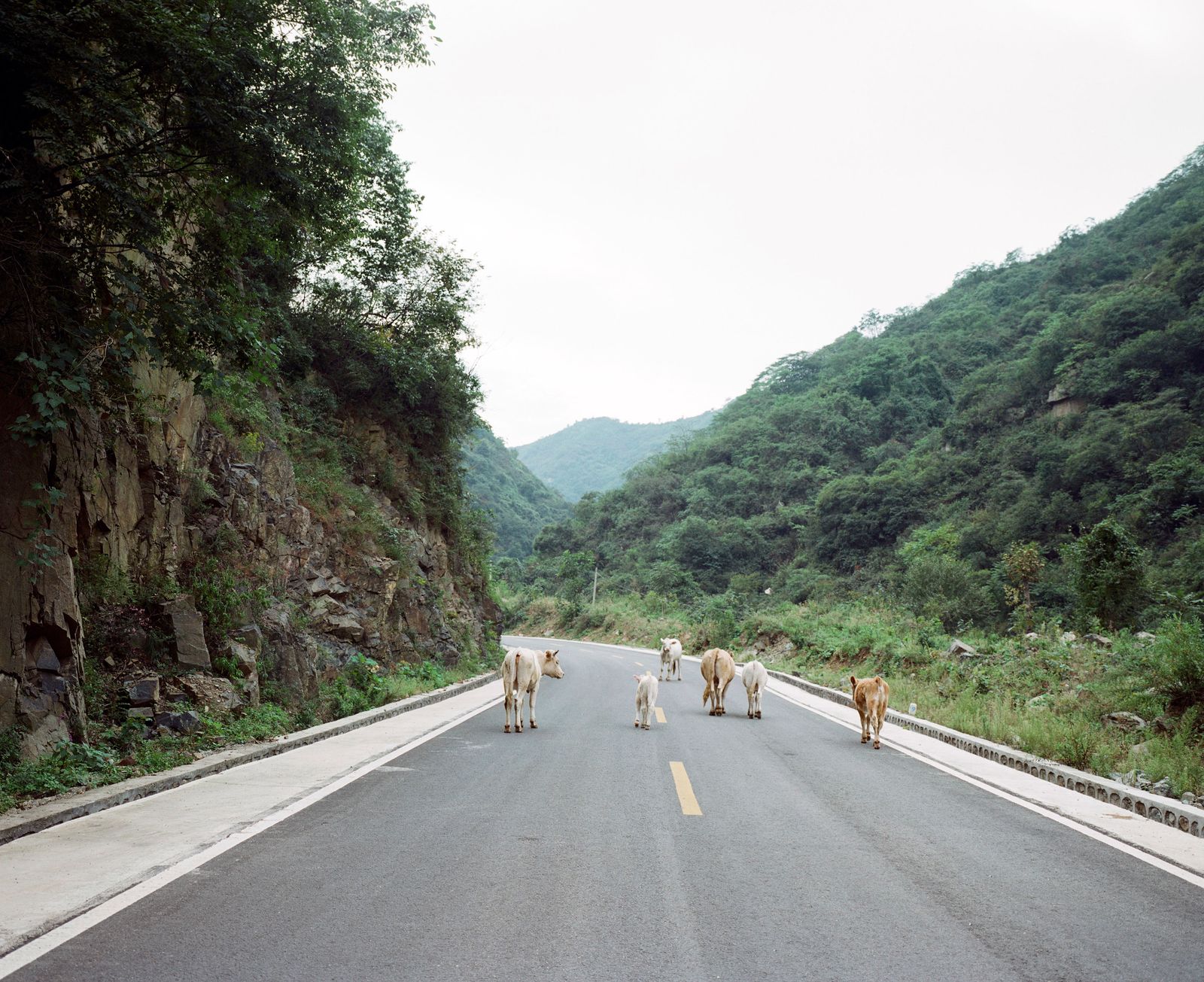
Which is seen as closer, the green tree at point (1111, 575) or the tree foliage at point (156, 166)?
the tree foliage at point (156, 166)

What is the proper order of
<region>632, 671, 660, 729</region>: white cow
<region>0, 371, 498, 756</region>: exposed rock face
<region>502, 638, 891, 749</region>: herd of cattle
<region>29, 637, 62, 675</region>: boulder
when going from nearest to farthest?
<region>0, 371, 498, 756</region>: exposed rock face → <region>29, 637, 62, 675</region>: boulder → <region>502, 638, 891, 749</region>: herd of cattle → <region>632, 671, 660, 729</region>: white cow

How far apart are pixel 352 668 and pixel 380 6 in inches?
450

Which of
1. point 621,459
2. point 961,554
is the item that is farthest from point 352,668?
point 621,459

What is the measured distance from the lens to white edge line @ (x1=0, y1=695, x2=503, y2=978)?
4219 millimetres

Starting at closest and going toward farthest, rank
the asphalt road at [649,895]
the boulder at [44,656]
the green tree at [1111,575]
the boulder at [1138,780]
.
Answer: the asphalt road at [649,895], the boulder at [44,656], the boulder at [1138,780], the green tree at [1111,575]

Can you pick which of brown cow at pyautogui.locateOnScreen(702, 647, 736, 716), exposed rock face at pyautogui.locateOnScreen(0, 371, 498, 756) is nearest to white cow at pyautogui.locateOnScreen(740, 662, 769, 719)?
brown cow at pyautogui.locateOnScreen(702, 647, 736, 716)

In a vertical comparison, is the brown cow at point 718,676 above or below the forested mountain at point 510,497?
below

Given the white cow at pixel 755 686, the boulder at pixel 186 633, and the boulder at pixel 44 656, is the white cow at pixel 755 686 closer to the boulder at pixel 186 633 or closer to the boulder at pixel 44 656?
the boulder at pixel 186 633

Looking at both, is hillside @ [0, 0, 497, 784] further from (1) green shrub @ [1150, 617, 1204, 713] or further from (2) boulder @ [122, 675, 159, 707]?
(1) green shrub @ [1150, 617, 1204, 713]

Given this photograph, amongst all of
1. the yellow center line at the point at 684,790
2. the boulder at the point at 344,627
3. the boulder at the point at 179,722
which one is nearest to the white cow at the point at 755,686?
the yellow center line at the point at 684,790

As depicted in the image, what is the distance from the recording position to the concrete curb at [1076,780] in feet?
26.0

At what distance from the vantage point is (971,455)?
61781 mm

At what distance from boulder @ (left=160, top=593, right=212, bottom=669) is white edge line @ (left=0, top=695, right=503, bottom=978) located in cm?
334

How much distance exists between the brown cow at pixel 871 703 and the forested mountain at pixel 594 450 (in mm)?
140547
